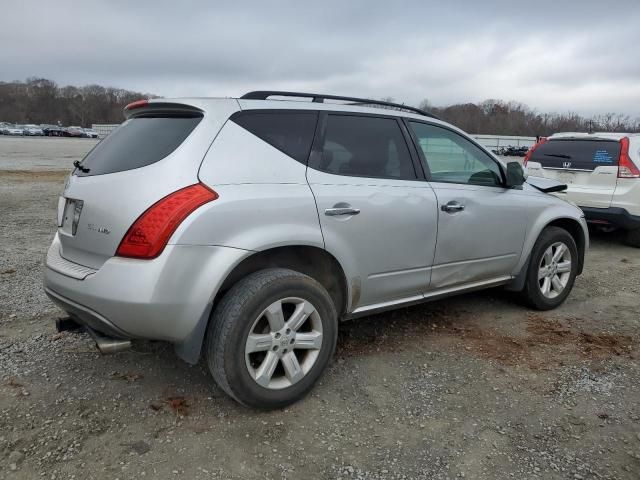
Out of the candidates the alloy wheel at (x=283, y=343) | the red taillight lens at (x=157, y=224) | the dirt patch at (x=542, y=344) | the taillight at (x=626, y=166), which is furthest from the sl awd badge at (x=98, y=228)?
the taillight at (x=626, y=166)

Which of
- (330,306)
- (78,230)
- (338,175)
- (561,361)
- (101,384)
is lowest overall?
(101,384)

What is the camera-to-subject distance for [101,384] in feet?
10.5

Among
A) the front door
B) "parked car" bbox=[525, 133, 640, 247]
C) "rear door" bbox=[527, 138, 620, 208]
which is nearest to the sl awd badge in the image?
the front door

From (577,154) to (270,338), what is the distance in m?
6.35

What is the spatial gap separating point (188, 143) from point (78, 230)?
0.79m

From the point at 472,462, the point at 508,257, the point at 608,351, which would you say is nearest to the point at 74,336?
the point at 472,462

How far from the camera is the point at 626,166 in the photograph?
6.96 meters

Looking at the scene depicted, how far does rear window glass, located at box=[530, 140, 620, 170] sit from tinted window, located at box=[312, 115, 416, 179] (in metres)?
4.80

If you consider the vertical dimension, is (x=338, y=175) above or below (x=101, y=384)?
above

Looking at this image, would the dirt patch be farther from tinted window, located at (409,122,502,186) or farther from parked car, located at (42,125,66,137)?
parked car, located at (42,125,66,137)

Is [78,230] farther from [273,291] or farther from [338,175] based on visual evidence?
[338,175]

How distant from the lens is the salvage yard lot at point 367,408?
2.53 m

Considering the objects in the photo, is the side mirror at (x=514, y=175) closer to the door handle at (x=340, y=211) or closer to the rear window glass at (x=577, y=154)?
the door handle at (x=340, y=211)

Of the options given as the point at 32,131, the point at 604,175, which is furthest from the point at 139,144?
the point at 32,131
